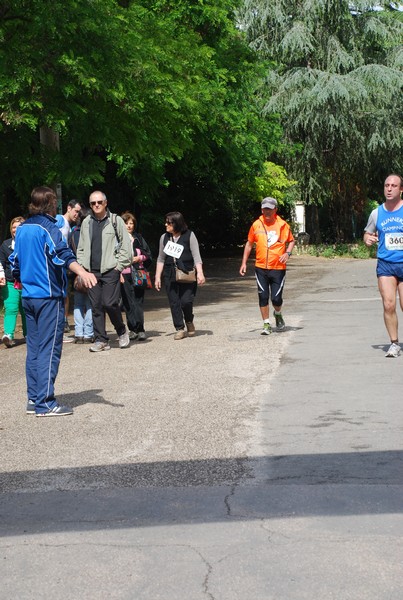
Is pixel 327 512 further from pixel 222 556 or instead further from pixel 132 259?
pixel 132 259

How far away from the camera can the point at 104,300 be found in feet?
43.4

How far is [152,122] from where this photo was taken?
18.6 meters

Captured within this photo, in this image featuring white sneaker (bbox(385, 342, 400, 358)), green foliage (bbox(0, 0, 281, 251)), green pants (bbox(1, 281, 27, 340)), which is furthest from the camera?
green foliage (bbox(0, 0, 281, 251))

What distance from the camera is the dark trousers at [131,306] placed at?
14.3 meters

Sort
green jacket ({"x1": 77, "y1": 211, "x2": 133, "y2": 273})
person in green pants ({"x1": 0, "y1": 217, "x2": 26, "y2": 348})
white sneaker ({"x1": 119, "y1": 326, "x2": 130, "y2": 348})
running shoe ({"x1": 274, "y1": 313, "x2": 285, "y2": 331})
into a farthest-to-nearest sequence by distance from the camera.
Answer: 1. running shoe ({"x1": 274, "y1": 313, "x2": 285, "y2": 331})
2. person in green pants ({"x1": 0, "y1": 217, "x2": 26, "y2": 348})
3. white sneaker ({"x1": 119, "y1": 326, "x2": 130, "y2": 348})
4. green jacket ({"x1": 77, "y1": 211, "x2": 133, "y2": 273})

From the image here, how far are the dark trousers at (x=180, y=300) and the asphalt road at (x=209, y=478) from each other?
1.87m

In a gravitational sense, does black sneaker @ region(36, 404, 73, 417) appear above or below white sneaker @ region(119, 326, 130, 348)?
above

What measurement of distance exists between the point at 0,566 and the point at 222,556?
3.15 ft

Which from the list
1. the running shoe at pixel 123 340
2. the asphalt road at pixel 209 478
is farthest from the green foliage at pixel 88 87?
the asphalt road at pixel 209 478

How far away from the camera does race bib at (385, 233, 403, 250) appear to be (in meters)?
11.5

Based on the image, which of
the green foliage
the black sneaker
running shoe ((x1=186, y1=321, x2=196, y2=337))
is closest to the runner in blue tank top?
running shoe ((x1=186, y1=321, x2=196, y2=337))

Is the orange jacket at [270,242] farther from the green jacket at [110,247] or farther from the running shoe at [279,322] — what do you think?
the green jacket at [110,247]

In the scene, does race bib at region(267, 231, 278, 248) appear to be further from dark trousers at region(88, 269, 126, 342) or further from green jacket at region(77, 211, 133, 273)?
dark trousers at region(88, 269, 126, 342)

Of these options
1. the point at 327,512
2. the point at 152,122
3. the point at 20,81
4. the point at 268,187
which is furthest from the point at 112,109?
the point at 268,187
